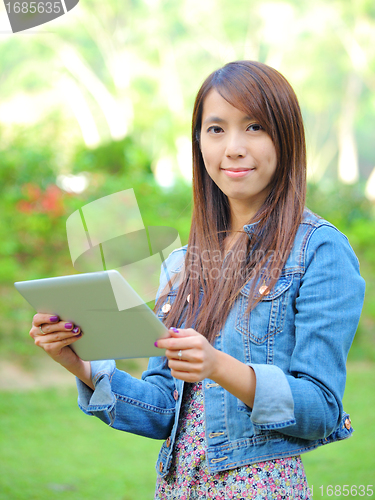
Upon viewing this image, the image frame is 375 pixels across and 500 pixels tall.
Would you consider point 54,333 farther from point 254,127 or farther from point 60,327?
point 254,127

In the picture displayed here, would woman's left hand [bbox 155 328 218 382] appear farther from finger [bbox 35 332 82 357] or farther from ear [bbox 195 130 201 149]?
ear [bbox 195 130 201 149]

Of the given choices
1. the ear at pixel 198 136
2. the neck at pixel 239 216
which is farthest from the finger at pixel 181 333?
the ear at pixel 198 136

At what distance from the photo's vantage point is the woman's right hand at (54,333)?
39.9 inches

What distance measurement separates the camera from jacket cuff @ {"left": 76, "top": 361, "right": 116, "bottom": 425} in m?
1.17

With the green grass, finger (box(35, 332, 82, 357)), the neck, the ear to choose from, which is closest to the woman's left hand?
finger (box(35, 332, 82, 357))

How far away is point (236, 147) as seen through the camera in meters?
1.12

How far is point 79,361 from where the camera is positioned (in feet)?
3.78

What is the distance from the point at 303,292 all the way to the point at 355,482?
244 cm

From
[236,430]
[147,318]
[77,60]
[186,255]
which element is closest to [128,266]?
[186,255]

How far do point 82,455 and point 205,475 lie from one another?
259 centimetres

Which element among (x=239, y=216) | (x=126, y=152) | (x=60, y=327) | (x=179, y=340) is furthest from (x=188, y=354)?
(x=126, y=152)

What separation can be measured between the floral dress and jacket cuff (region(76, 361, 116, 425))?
160 mm

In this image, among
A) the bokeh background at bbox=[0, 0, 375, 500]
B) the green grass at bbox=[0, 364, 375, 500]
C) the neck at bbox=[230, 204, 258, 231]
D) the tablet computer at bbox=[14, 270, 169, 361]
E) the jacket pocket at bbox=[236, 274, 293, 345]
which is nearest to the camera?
the tablet computer at bbox=[14, 270, 169, 361]

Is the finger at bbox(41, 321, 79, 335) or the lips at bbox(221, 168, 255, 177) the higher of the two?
the lips at bbox(221, 168, 255, 177)
